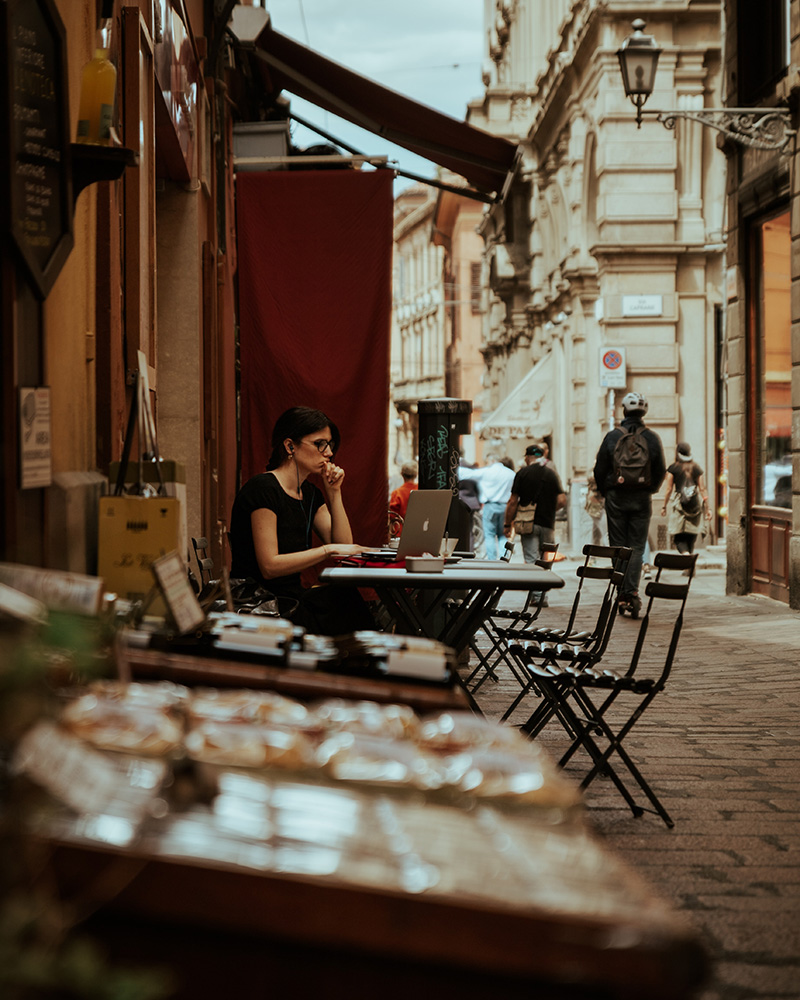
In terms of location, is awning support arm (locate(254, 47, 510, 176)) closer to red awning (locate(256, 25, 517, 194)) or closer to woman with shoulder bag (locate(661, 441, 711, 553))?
red awning (locate(256, 25, 517, 194))

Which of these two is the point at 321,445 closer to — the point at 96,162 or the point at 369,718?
the point at 96,162

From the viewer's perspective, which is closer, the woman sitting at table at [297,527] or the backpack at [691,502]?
the woman sitting at table at [297,527]

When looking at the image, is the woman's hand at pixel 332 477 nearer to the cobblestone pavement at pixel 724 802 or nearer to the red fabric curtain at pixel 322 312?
the cobblestone pavement at pixel 724 802

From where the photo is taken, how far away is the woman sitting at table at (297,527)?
20.7ft

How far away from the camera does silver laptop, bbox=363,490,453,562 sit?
20.2 ft

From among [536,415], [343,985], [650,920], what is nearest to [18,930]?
[343,985]

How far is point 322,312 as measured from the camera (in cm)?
1017

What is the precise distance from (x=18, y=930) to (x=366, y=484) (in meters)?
8.58

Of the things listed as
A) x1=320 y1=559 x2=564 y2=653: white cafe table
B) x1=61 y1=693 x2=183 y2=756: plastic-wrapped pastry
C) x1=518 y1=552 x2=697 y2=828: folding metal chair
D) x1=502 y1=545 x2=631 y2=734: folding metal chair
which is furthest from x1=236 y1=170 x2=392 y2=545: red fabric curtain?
x1=61 y1=693 x2=183 y2=756: plastic-wrapped pastry

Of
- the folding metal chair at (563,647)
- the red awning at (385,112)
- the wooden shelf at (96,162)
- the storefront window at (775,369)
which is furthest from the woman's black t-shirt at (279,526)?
the storefront window at (775,369)

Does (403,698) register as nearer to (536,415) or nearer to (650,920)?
(650,920)

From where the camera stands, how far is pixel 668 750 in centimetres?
636

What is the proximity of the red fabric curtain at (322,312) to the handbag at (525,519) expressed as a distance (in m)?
5.39

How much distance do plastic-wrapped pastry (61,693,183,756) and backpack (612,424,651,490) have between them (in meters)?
10.3
